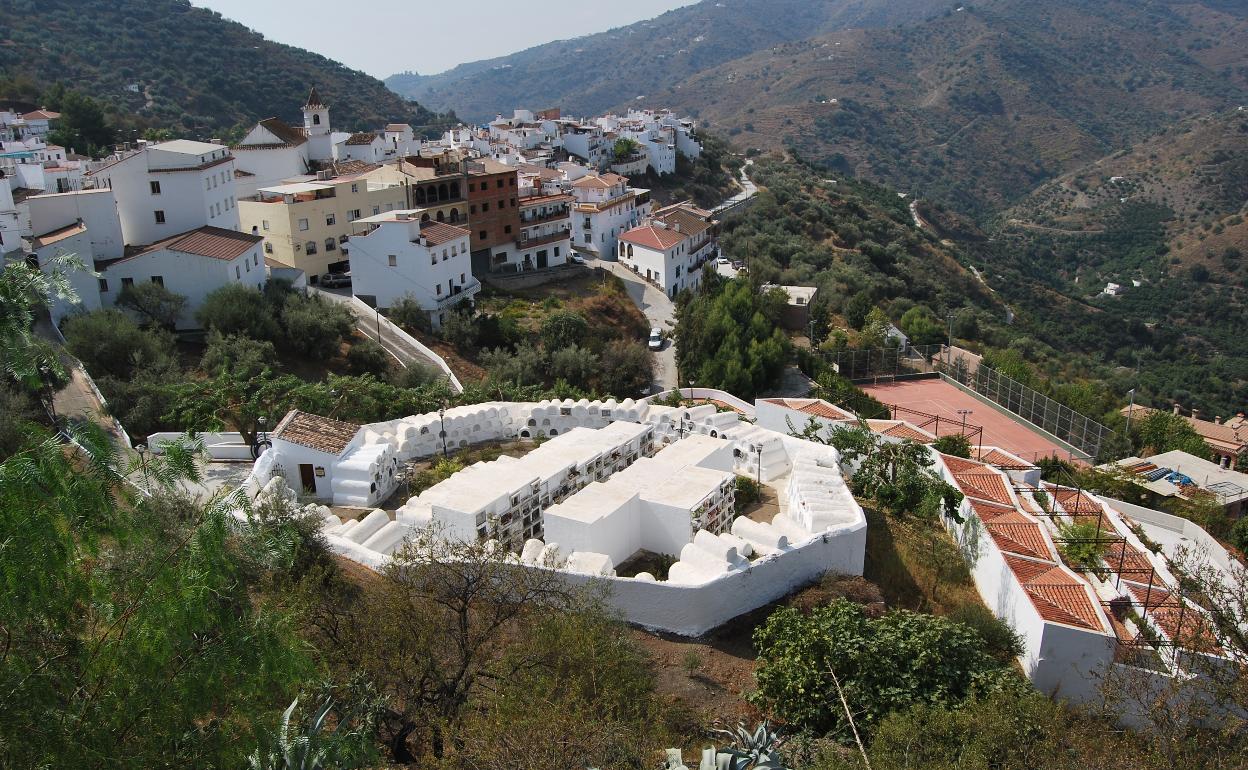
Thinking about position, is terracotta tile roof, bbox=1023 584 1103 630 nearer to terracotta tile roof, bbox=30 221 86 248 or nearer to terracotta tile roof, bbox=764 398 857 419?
terracotta tile roof, bbox=764 398 857 419

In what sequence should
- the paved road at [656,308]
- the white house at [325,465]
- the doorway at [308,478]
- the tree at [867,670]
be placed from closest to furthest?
the tree at [867,670]
the white house at [325,465]
the doorway at [308,478]
the paved road at [656,308]

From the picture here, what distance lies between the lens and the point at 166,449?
880 centimetres

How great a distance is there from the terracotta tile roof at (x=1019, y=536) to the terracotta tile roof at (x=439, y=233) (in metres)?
29.8

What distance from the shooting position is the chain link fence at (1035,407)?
33.3m

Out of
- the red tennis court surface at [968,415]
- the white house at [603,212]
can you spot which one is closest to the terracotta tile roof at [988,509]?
the red tennis court surface at [968,415]

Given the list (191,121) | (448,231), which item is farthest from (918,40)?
(448,231)

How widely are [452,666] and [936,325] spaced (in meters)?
46.0

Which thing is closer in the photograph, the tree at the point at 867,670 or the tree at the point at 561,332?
the tree at the point at 867,670

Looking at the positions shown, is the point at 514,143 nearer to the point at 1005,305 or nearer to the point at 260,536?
the point at 1005,305

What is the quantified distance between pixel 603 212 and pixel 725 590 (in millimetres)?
47210

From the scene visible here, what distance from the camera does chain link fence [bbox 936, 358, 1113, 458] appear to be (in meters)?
33.3

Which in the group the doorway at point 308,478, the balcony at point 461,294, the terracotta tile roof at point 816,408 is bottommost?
the terracotta tile roof at point 816,408

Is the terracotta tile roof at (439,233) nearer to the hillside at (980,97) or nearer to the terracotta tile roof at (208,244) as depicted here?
the terracotta tile roof at (208,244)

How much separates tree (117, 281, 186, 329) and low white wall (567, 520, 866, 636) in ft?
78.6
